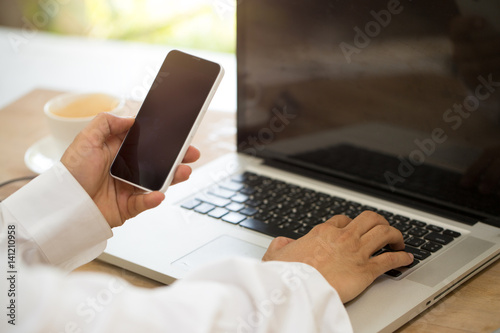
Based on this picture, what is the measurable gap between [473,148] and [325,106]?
0.26 metres

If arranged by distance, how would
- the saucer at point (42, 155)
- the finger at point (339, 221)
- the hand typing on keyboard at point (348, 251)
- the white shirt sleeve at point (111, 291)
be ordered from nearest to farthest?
1. the white shirt sleeve at point (111, 291)
2. the hand typing on keyboard at point (348, 251)
3. the finger at point (339, 221)
4. the saucer at point (42, 155)

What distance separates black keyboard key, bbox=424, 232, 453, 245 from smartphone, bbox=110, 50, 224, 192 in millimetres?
372

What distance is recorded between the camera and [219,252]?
880 mm

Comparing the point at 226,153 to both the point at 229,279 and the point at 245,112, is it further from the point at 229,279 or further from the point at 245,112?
the point at 229,279

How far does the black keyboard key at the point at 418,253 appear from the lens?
0.82 metres

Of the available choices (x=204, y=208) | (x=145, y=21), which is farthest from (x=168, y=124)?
(x=145, y=21)

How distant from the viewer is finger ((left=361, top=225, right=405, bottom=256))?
2.58 ft

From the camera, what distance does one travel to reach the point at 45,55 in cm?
209

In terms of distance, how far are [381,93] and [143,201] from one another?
0.41m

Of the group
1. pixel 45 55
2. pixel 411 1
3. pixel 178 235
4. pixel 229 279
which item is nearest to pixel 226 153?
pixel 178 235

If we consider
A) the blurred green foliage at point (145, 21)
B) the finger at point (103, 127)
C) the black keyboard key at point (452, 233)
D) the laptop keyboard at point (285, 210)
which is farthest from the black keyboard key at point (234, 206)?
the blurred green foliage at point (145, 21)

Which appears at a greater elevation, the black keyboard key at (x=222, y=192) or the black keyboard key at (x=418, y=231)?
the black keyboard key at (x=418, y=231)

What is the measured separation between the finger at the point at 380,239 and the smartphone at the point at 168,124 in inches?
11.2

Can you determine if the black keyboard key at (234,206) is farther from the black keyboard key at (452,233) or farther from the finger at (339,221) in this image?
the black keyboard key at (452,233)
